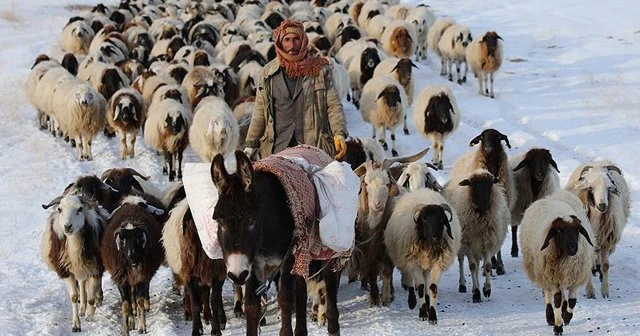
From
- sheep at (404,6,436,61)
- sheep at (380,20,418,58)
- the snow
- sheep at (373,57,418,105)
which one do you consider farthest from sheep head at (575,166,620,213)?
sheep at (404,6,436,61)

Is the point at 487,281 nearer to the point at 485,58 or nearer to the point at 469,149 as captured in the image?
the point at 469,149

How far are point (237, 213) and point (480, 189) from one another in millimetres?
5185

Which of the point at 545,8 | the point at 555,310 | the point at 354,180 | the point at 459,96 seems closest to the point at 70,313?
the point at 354,180

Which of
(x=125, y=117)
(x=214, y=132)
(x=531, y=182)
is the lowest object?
(x=125, y=117)

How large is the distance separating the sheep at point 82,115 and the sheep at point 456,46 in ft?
33.1

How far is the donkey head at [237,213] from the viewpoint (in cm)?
490

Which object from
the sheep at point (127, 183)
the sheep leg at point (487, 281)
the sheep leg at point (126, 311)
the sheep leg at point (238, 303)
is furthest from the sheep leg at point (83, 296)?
the sheep leg at point (487, 281)

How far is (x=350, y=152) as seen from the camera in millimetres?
12125

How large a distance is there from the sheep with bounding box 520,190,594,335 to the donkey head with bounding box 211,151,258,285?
13.1ft

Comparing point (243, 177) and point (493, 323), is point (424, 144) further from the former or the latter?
point (243, 177)

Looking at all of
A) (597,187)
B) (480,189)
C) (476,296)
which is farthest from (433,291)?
(597,187)

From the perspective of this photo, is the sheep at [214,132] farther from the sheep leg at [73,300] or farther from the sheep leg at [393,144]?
the sheep leg at [73,300]

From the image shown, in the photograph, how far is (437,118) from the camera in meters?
15.0

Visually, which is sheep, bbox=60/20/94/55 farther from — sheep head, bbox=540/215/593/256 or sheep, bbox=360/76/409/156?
sheep head, bbox=540/215/593/256
